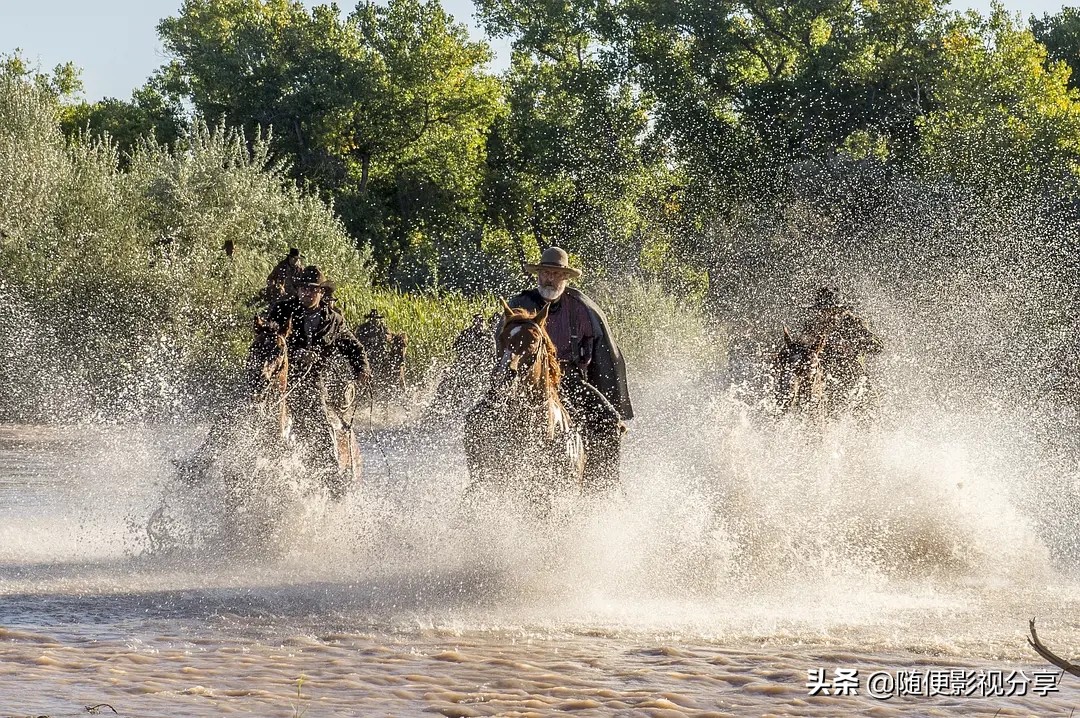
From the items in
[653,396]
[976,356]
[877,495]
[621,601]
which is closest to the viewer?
[621,601]

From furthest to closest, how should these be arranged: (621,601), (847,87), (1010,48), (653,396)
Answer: (847,87), (1010,48), (653,396), (621,601)

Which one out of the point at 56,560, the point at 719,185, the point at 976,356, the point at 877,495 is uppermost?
the point at 719,185

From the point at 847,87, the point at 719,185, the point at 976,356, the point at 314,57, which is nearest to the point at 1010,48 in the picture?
the point at 847,87

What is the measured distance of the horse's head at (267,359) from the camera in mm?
11484

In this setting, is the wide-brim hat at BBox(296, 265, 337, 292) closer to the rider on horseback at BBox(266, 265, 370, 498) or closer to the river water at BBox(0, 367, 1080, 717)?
the rider on horseback at BBox(266, 265, 370, 498)

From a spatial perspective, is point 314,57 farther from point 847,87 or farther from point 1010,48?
point 1010,48

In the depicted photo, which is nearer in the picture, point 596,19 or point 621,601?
point 621,601

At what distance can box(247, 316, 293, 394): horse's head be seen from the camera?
11484mm

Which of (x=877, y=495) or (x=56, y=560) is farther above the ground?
(x=877, y=495)

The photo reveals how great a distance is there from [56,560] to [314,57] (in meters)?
51.3

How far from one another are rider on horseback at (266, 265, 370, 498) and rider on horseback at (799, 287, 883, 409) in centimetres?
466

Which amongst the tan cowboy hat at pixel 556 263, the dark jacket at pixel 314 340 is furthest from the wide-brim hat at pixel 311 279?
the tan cowboy hat at pixel 556 263

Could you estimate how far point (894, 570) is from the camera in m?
11.1

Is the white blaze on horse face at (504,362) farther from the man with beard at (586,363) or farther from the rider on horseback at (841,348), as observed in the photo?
the rider on horseback at (841,348)
